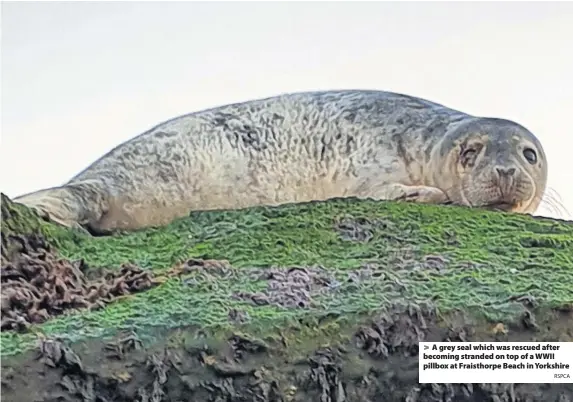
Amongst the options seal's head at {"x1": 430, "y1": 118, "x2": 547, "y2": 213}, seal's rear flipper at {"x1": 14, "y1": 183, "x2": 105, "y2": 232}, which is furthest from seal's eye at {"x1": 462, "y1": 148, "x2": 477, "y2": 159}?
seal's rear flipper at {"x1": 14, "y1": 183, "x2": 105, "y2": 232}

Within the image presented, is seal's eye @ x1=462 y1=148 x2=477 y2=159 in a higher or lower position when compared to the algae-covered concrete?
higher

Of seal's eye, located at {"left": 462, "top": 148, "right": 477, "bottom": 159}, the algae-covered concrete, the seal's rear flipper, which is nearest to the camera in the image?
the algae-covered concrete

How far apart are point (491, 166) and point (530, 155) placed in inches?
3.3

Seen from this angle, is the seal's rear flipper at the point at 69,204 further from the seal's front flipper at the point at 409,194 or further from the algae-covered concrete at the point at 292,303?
the seal's front flipper at the point at 409,194

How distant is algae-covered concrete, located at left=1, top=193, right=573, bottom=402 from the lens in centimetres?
155

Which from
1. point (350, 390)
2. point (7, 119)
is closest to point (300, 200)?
point (350, 390)

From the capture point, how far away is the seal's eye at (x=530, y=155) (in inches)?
72.2

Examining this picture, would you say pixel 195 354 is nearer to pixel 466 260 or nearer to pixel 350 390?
pixel 350 390

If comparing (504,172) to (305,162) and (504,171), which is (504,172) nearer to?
(504,171)

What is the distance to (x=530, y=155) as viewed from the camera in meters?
1.83

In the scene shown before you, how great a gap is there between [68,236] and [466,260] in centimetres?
75

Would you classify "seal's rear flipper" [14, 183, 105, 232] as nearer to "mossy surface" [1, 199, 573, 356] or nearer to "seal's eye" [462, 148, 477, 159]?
"mossy surface" [1, 199, 573, 356]

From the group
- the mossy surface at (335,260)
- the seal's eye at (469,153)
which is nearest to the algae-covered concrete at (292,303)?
the mossy surface at (335,260)

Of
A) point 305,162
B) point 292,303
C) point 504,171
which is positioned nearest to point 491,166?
point 504,171
